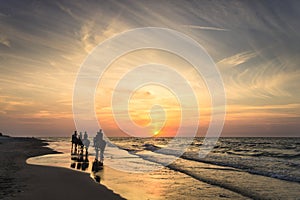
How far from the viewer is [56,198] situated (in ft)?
36.7

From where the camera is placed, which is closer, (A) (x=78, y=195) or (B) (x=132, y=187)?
(A) (x=78, y=195)

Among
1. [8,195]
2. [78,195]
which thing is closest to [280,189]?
[78,195]

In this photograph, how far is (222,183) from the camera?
17.8m

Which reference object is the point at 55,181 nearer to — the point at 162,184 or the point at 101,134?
the point at 162,184

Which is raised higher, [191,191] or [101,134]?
[101,134]

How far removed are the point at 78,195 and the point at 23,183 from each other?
13.0ft

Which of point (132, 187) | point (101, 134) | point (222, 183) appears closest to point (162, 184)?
point (132, 187)

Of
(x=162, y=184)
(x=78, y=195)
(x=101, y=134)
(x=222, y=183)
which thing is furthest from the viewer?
(x=101, y=134)

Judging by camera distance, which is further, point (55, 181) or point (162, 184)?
point (162, 184)

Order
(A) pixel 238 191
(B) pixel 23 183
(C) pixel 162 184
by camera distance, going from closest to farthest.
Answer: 1. (B) pixel 23 183
2. (A) pixel 238 191
3. (C) pixel 162 184

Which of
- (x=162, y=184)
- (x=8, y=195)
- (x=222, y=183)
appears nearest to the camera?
(x=8, y=195)

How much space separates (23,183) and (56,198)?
398 centimetres

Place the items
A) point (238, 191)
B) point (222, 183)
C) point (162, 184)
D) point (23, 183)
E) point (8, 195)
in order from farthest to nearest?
point (222, 183) < point (162, 184) < point (238, 191) < point (23, 183) < point (8, 195)

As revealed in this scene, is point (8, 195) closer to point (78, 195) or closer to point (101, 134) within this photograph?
point (78, 195)
